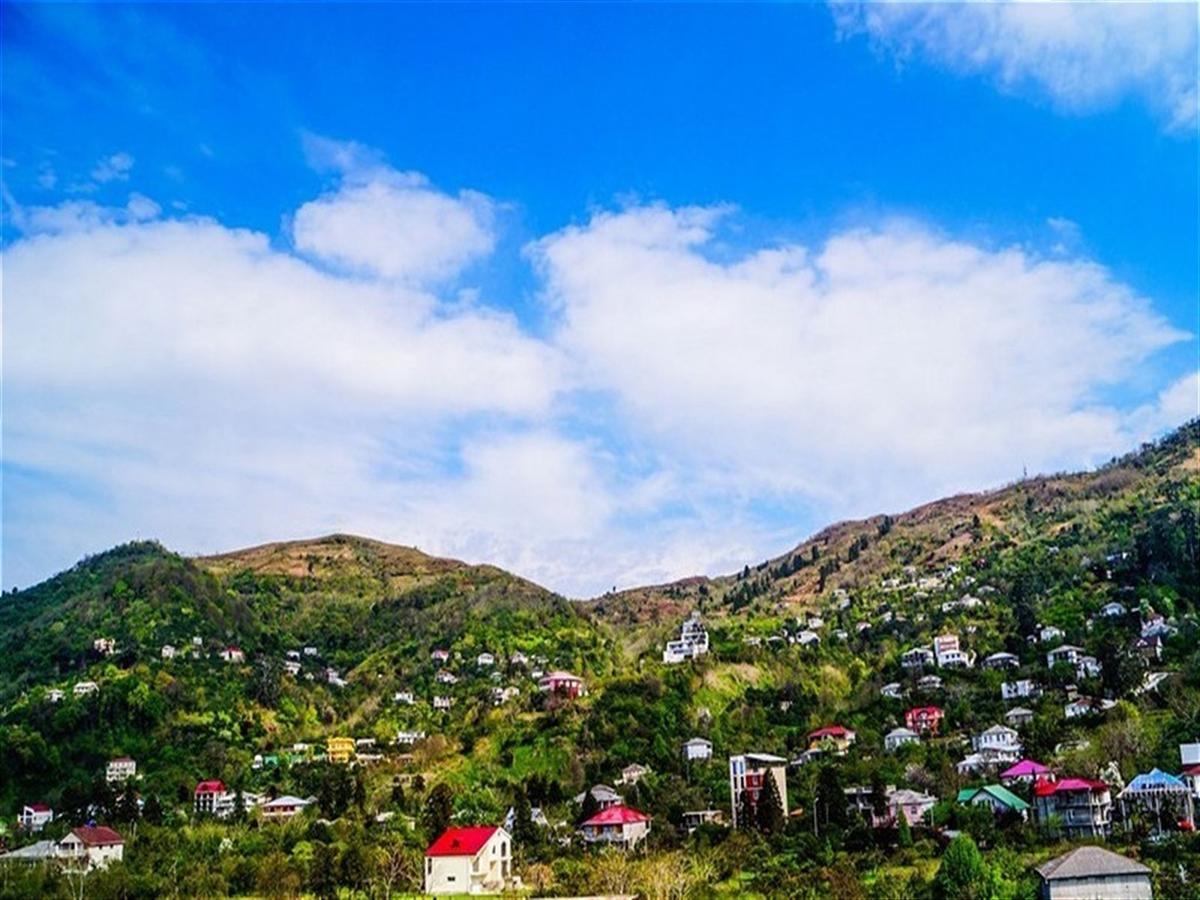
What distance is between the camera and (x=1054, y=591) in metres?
69.5

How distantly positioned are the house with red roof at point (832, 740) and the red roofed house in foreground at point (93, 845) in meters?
29.4

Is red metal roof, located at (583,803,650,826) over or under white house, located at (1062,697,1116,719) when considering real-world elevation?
under

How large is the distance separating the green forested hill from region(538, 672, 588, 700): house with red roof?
126 centimetres

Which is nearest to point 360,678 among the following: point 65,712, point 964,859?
point 65,712

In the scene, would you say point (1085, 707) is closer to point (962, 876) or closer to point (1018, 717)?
point (1018, 717)

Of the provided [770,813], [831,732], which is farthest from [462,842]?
[831,732]

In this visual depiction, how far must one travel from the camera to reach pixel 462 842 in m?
36.2

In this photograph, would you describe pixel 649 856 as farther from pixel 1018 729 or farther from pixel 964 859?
pixel 1018 729

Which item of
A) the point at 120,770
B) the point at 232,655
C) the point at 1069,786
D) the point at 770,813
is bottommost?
the point at 770,813

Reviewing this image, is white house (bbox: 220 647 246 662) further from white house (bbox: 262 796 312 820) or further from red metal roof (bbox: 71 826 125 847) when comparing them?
red metal roof (bbox: 71 826 125 847)

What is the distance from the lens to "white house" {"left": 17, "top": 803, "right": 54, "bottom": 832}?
155ft

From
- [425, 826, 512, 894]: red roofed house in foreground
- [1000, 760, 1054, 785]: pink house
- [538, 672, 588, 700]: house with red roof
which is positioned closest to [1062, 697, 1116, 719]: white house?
[1000, 760, 1054, 785]: pink house

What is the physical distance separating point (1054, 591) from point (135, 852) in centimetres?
5472

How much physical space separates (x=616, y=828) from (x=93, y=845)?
742 inches
